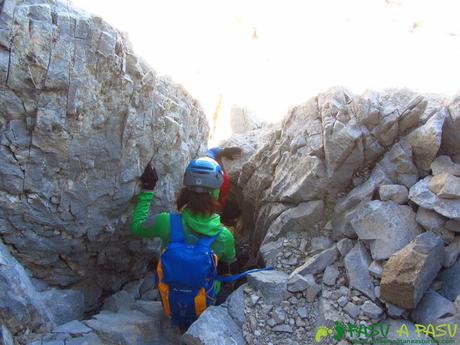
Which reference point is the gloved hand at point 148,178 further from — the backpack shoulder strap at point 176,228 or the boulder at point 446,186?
the boulder at point 446,186

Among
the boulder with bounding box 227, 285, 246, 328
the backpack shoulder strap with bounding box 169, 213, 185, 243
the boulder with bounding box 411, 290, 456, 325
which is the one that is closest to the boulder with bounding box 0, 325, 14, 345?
the backpack shoulder strap with bounding box 169, 213, 185, 243

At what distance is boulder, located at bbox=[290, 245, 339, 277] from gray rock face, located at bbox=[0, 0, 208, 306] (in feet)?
8.14

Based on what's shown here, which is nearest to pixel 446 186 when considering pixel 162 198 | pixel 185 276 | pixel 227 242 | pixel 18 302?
pixel 227 242

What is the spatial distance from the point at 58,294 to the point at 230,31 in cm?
1485

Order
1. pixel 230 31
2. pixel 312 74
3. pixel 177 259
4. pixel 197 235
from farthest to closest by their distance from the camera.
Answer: pixel 230 31 → pixel 312 74 → pixel 197 235 → pixel 177 259

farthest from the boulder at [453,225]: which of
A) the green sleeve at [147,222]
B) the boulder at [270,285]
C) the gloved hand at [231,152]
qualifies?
the gloved hand at [231,152]

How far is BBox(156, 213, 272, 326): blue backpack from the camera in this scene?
462 centimetres

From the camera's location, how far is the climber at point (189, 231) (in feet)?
15.5

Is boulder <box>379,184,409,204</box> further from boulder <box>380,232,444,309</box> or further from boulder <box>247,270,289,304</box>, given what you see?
boulder <box>247,270,289,304</box>

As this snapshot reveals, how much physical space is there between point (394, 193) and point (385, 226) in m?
0.44

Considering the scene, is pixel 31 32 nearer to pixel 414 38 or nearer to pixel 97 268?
pixel 97 268

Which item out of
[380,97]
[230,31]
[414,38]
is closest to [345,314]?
[380,97]

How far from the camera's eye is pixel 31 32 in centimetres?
405

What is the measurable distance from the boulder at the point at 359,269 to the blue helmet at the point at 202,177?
6.29 ft
